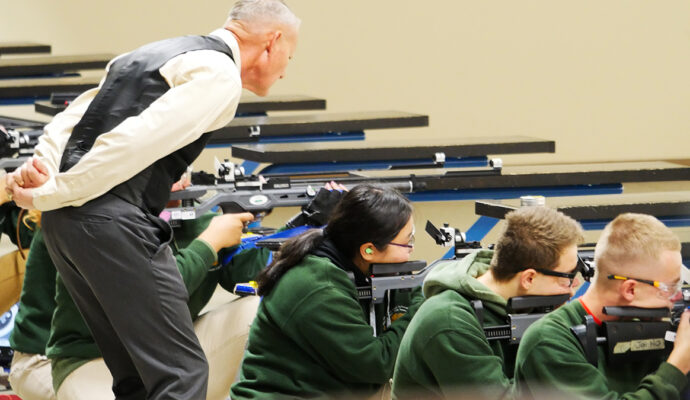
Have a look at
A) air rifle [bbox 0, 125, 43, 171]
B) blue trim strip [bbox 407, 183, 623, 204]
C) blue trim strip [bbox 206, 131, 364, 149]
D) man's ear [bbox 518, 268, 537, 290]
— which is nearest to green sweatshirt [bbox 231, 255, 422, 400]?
man's ear [bbox 518, 268, 537, 290]

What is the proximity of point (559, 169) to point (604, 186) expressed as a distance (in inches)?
8.1

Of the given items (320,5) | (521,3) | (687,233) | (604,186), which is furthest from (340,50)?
(687,233)

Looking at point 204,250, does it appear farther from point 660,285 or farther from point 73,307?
point 660,285

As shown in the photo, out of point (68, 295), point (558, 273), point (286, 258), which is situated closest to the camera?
point (558, 273)

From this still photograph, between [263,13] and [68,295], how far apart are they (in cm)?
99

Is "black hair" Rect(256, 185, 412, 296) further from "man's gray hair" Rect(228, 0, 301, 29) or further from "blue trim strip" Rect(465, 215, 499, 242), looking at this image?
"blue trim strip" Rect(465, 215, 499, 242)

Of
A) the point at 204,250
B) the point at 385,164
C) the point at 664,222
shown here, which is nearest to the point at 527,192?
the point at 385,164

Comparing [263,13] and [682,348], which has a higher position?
[263,13]

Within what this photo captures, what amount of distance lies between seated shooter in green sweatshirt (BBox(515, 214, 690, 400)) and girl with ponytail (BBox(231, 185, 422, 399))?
Answer: 1.59 feet

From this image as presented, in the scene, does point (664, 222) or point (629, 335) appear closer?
point (629, 335)

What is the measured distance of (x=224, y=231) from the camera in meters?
3.07

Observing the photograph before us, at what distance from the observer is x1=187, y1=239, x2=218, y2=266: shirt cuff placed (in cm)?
295

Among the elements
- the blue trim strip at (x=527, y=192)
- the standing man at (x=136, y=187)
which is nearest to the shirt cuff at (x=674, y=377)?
the standing man at (x=136, y=187)

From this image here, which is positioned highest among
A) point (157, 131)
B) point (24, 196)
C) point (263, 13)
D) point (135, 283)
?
point (263, 13)
